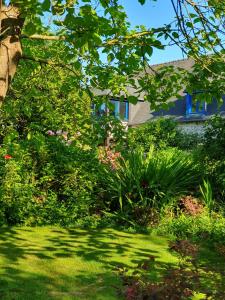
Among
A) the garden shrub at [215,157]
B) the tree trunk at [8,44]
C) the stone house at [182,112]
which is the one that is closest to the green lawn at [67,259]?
the tree trunk at [8,44]

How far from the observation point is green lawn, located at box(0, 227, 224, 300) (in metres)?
6.01

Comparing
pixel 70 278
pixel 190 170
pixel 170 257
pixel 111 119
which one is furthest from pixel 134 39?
pixel 190 170

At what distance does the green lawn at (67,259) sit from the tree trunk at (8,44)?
2.48 meters

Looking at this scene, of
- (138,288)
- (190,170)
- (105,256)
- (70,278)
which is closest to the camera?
(138,288)

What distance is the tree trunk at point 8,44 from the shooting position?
4.53m

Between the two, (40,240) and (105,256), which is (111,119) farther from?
(40,240)

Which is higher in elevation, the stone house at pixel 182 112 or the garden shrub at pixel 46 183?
the stone house at pixel 182 112

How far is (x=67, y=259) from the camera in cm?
759

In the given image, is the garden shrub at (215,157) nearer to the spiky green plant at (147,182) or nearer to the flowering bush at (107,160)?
the spiky green plant at (147,182)

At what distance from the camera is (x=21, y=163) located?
34.3 feet

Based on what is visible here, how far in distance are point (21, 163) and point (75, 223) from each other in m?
1.85

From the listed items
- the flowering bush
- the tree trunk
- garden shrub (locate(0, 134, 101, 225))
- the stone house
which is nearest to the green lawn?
garden shrub (locate(0, 134, 101, 225))

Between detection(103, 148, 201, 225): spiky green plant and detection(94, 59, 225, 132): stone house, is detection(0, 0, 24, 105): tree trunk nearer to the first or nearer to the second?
detection(103, 148, 201, 225): spiky green plant

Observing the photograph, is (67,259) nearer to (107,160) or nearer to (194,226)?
(194,226)
